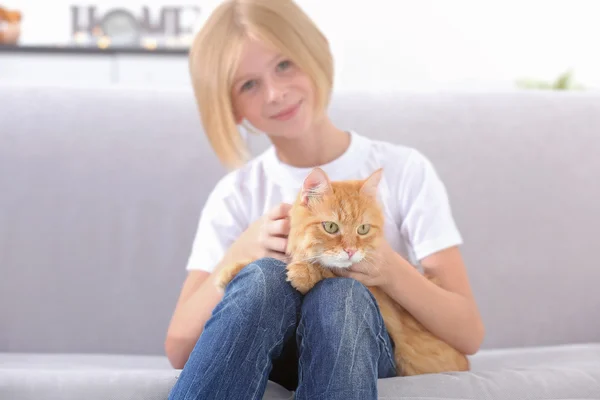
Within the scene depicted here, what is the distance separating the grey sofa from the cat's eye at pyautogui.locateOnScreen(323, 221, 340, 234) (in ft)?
2.23

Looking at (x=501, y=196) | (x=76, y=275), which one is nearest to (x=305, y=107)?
(x=501, y=196)

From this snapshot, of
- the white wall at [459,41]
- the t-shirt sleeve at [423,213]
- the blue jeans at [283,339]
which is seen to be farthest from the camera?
the white wall at [459,41]

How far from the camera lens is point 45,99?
1.80 metres

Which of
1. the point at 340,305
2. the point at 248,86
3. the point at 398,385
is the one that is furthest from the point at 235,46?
the point at 398,385

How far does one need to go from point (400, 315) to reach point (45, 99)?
1.09 meters

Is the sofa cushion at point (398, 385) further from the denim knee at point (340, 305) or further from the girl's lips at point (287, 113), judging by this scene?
the girl's lips at point (287, 113)

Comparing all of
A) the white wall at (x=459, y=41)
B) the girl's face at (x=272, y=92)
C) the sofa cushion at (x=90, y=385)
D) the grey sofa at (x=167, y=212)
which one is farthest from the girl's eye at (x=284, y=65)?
the white wall at (x=459, y=41)

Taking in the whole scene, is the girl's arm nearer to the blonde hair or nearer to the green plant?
the blonde hair

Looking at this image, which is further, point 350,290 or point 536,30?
point 536,30

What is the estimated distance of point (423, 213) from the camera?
1377mm

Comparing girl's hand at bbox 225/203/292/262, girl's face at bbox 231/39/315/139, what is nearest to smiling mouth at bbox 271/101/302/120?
girl's face at bbox 231/39/315/139

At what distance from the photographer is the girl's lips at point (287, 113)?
1.40 m

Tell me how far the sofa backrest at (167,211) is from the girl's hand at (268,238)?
460 mm

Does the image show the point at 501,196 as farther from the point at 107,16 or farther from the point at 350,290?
the point at 107,16
